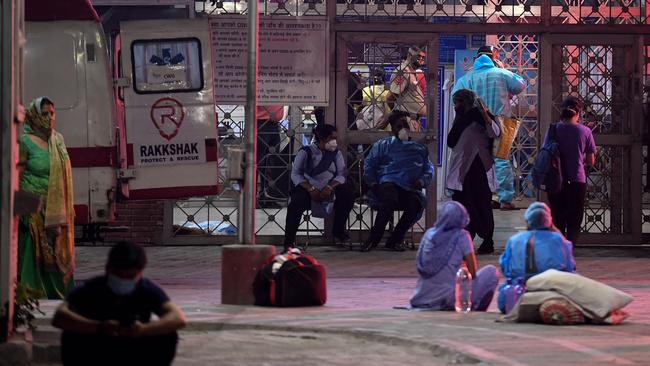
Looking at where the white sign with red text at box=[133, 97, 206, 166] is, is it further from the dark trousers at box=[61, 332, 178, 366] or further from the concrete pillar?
the dark trousers at box=[61, 332, 178, 366]

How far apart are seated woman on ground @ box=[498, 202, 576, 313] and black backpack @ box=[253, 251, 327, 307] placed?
5.42ft

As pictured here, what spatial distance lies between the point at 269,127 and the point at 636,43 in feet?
15.1

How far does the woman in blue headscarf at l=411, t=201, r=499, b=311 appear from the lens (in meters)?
12.9

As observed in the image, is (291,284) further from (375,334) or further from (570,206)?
(570,206)

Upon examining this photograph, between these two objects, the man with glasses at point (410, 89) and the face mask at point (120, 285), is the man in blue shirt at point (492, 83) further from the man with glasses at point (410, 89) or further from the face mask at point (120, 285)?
the face mask at point (120, 285)

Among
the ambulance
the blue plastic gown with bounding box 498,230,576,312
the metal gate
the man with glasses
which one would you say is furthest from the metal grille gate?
the blue plastic gown with bounding box 498,230,576,312

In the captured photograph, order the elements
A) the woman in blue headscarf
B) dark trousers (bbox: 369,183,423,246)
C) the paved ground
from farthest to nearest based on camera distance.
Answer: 1. dark trousers (bbox: 369,183,423,246)
2. the woman in blue headscarf
3. the paved ground

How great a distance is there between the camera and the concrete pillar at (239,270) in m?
13.3

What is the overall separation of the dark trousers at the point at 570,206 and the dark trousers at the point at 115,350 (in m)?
11.2

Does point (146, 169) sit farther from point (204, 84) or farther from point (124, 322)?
point (124, 322)

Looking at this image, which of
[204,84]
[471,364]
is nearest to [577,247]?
[204,84]

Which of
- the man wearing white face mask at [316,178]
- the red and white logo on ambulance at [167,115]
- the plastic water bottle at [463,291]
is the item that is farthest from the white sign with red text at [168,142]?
the plastic water bottle at [463,291]

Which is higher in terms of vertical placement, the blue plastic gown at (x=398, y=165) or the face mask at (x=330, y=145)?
the face mask at (x=330, y=145)

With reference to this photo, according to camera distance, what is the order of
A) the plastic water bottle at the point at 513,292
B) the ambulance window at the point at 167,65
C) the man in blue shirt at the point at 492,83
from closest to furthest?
the plastic water bottle at the point at 513,292, the ambulance window at the point at 167,65, the man in blue shirt at the point at 492,83
